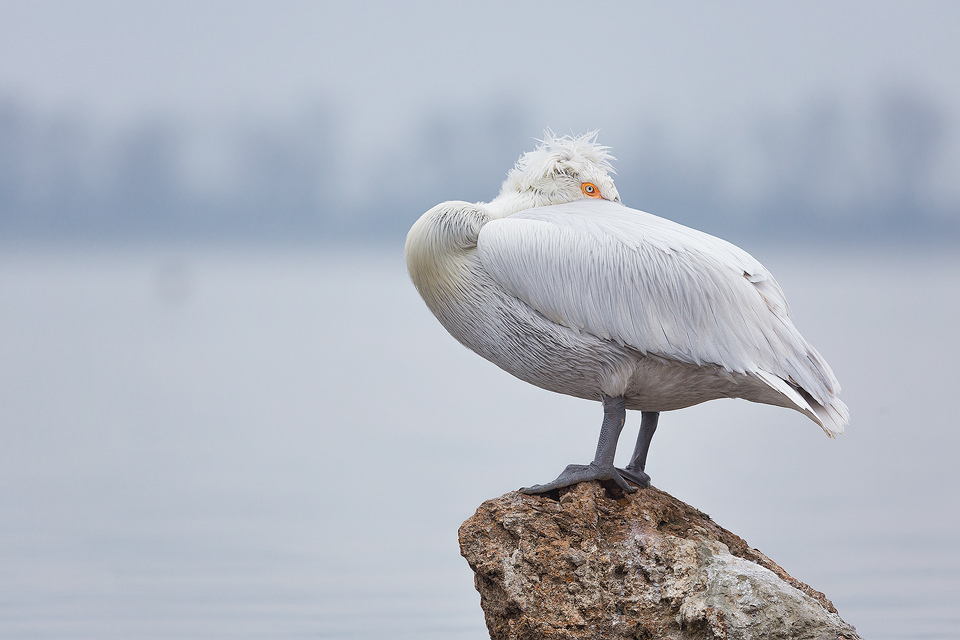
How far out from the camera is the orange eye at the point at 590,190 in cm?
432

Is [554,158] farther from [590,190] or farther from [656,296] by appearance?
[656,296]

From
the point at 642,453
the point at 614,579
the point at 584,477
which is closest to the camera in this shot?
the point at 614,579

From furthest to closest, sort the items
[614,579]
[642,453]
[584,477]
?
[642,453] < [584,477] < [614,579]

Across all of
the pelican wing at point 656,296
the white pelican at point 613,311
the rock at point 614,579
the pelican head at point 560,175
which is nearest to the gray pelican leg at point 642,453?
the white pelican at point 613,311

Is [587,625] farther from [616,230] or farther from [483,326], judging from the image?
[616,230]

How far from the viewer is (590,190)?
4.33m

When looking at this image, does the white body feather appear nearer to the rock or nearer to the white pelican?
the white pelican

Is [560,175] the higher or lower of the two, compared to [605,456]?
higher

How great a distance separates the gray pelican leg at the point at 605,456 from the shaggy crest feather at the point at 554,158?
0.90 meters

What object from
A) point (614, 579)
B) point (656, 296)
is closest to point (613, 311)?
point (656, 296)

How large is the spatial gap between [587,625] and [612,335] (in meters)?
0.98

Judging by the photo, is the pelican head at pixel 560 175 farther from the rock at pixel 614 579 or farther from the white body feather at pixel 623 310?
the rock at pixel 614 579

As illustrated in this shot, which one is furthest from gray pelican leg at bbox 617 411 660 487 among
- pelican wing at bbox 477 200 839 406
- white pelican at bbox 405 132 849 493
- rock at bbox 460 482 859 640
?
pelican wing at bbox 477 200 839 406

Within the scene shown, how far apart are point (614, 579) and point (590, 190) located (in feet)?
4.76
